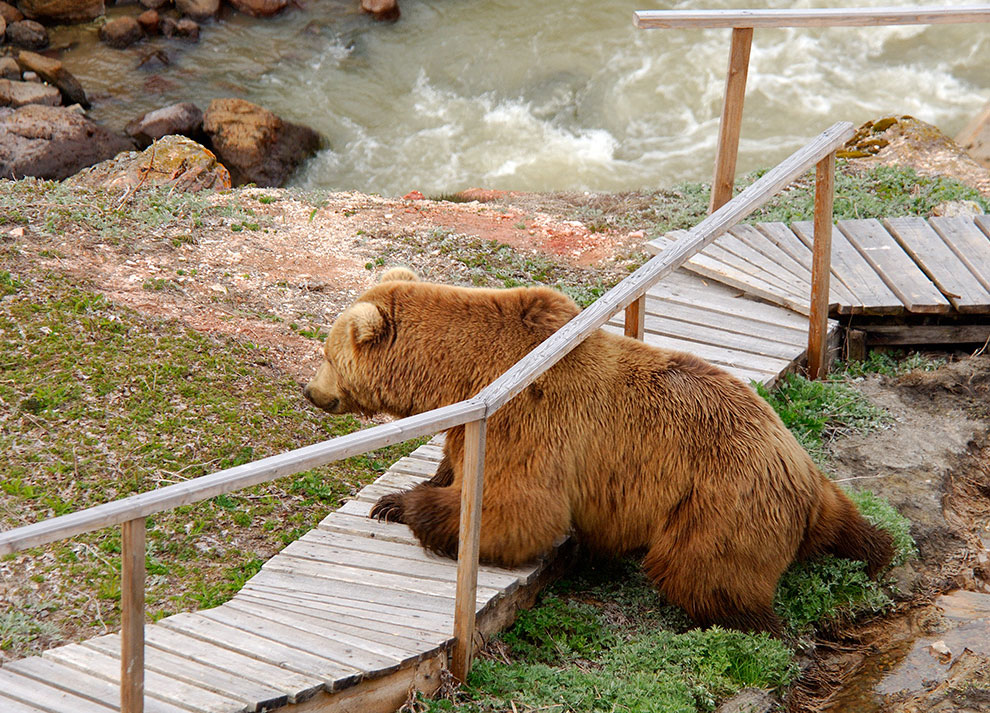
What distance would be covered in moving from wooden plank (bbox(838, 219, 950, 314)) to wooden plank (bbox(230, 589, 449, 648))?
376cm

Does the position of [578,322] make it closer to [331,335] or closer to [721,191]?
[331,335]

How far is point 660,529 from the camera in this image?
3977 mm

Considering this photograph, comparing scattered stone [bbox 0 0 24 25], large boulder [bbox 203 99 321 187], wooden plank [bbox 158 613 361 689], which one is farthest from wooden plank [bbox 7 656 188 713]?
scattered stone [bbox 0 0 24 25]

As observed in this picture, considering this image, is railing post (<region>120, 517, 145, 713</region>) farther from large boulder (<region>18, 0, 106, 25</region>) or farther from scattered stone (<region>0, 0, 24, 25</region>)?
large boulder (<region>18, 0, 106, 25</region>)

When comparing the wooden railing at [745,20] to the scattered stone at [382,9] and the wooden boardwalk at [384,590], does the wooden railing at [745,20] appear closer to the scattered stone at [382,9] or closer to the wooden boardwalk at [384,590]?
the wooden boardwalk at [384,590]

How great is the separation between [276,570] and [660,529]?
1511mm

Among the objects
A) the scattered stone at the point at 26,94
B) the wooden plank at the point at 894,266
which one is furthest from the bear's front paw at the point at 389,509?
the scattered stone at the point at 26,94

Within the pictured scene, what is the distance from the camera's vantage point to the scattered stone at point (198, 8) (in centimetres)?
1655

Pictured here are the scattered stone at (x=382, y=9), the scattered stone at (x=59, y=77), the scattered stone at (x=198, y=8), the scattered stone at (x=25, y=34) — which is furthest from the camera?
the scattered stone at (x=382, y=9)

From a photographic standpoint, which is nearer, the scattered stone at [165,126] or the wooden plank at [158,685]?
the wooden plank at [158,685]

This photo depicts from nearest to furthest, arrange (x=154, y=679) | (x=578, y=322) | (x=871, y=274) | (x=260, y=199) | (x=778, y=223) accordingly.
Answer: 1. (x=154, y=679)
2. (x=578, y=322)
3. (x=871, y=274)
4. (x=778, y=223)
5. (x=260, y=199)

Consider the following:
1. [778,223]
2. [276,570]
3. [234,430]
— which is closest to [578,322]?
[276,570]

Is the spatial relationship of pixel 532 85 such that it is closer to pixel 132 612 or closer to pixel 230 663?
pixel 230 663

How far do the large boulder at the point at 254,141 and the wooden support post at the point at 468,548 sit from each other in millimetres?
10492
